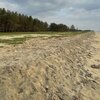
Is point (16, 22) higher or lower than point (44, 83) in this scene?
lower

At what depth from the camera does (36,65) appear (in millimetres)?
10688

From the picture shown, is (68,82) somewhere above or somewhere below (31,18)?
above

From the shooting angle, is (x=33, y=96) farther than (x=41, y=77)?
No

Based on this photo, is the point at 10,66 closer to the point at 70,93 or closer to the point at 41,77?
the point at 41,77

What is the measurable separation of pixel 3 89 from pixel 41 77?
5.79ft

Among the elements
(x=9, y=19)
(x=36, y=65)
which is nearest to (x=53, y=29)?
(x=9, y=19)

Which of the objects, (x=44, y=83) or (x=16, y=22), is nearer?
(x=44, y=83)

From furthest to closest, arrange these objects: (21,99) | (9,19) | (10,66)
Answer: 1. (9,19)
2. (10,66)
3. (21,99)

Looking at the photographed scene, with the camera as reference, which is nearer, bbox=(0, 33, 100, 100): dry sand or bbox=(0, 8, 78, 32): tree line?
bbox=(0, 33, 100, 100): dry sand

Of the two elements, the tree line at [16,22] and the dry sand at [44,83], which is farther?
the tree line at [16,22]

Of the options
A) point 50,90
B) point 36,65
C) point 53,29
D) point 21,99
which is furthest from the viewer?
point 53,29

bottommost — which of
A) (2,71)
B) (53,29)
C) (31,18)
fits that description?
(53,29)

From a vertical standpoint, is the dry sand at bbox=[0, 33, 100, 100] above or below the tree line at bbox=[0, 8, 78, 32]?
above

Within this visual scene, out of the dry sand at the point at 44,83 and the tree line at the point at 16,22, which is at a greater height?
the dry sand at the point at 44,83
